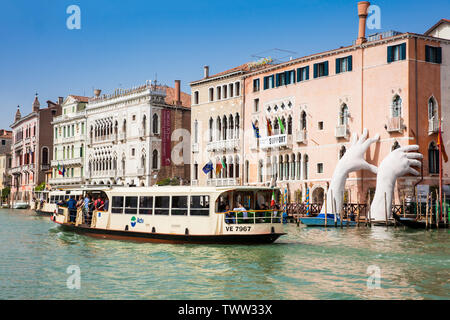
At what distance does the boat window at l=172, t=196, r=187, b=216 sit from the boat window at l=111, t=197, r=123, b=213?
2.63 meters

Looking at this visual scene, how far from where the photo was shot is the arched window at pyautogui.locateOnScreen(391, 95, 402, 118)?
3105cm

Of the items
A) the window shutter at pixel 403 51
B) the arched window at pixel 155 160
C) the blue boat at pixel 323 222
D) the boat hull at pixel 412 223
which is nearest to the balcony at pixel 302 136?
the blue boat at pixel 323 222

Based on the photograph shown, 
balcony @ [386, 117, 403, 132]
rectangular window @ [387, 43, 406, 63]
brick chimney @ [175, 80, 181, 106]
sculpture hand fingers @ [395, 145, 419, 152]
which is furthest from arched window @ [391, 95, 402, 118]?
brick chimney @ [175, 80, 181, 106]

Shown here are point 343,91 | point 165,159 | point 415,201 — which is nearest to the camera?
point 415,201

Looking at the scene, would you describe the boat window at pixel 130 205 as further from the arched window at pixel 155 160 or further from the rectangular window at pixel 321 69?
the arched window at pixel 155 160

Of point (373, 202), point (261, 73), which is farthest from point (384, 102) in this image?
point (261, 73)

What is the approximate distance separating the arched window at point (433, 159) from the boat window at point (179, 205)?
16.2 m

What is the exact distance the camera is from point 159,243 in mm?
19906

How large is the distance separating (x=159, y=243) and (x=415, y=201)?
594 inches

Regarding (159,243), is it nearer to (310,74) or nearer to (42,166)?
(310,74)

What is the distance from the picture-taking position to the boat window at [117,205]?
70.2 ft

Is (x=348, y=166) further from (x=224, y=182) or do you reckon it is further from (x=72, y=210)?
(x=72, y=210)

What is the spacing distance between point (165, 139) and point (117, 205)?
27.2 m

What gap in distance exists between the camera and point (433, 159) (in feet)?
102
